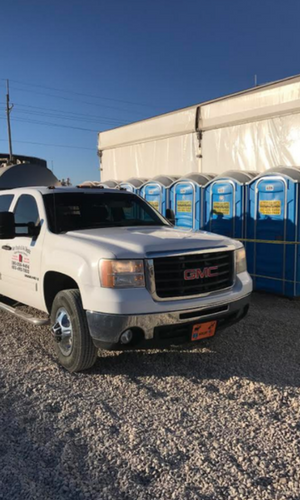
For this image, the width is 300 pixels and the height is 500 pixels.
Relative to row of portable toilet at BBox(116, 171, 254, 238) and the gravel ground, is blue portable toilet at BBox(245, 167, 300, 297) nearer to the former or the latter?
row of portable toilet at BBox(116, 171, 254, 238)

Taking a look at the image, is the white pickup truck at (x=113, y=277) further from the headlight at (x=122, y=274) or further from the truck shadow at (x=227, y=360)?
the truck shadow at (x=227, y=360)

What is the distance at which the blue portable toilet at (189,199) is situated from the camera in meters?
9.20

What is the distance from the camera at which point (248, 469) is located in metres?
2.65

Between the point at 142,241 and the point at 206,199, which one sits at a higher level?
the point at 206,199

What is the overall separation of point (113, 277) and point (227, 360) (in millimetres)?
1690

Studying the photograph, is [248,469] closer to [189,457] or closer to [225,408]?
[189,457]

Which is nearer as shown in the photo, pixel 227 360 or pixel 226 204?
pixel 227 360

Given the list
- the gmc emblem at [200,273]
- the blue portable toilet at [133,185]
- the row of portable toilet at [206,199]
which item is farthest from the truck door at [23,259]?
the blue portable toilet at [133,185]

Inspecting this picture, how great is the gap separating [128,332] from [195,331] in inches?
25.9

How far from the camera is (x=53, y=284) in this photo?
4566 mm

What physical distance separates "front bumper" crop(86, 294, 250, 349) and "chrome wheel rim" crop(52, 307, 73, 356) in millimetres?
484

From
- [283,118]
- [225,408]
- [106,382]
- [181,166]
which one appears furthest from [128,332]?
[181,166]

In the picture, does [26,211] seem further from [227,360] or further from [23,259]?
[227,360]

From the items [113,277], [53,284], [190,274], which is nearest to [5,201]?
[53,284]
